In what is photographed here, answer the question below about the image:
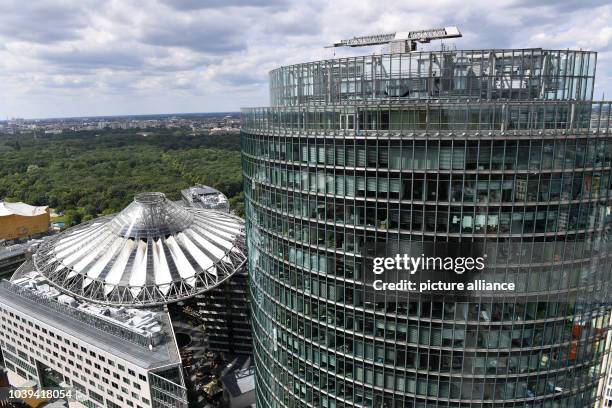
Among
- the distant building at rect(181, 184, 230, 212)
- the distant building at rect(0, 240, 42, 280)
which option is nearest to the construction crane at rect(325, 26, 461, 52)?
the distant building at rect(181, 184, 230, 212)

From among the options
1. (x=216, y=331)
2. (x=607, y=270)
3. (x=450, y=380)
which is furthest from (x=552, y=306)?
(x=216, y=331)

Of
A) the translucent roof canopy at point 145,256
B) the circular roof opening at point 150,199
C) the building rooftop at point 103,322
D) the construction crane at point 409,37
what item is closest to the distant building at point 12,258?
the translucent roof canopy at point 145,256

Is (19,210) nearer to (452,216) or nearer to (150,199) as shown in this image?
(150,199)

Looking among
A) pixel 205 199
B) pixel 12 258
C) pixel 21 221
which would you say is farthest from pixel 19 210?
pixel 205 199

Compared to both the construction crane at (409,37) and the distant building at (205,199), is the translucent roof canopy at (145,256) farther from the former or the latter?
the construction crane at (409,37)

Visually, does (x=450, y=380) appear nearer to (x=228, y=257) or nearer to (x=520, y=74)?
(x=520, y=74)

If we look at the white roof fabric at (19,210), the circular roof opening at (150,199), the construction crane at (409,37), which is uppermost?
the construction crane at (409,37)
